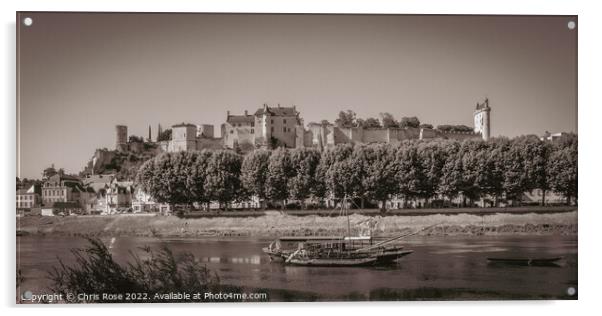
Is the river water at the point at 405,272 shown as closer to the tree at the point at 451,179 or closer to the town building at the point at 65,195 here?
the town building at the point at 65,195

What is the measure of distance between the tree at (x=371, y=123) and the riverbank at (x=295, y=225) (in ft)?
8.77

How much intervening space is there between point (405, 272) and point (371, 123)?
3.76m

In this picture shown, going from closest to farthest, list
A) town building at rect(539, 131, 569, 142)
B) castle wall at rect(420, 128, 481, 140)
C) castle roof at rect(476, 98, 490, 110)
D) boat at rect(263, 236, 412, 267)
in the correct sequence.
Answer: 1. town building at rect(539, 131, 569, 142)
2. castle roof at rect(476, 98, 490, 110)
3. boat at rect(263, 236, 412, 267)
4. castle wall at rect(420, 128, 481, 140)

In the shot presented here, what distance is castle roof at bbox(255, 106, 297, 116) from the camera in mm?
14898

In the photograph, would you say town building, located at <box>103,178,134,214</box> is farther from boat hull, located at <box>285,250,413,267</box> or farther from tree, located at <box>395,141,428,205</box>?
tree, located at <box>395,141,428,205</box>

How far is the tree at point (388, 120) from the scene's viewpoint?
1493cm

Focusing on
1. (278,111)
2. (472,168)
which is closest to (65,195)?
(278,111)

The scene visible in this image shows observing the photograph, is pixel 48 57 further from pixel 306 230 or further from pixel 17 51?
pixel 306 230

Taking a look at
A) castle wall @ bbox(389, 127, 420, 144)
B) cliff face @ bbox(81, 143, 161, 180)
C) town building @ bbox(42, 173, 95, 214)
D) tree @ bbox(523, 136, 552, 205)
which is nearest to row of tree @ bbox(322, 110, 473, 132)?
castle wall @ bbox(389, 127, 420, 144)

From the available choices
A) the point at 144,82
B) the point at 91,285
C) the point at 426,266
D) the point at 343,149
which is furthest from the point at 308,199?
the point at 91,285

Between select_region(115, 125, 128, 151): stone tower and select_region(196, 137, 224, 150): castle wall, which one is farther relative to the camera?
select_region(196, 137, 224, 150): castle wall

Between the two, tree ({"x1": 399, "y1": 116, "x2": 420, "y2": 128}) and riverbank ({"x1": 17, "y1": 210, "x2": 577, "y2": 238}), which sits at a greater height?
tree ({"x1": 399, "y1": 116, "x2": 420, "y2": 128})

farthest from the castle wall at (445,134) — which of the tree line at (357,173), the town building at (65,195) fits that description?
the town building at (65,195)

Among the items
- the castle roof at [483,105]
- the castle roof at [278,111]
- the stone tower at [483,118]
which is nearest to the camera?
the castle roof at [483,105]
